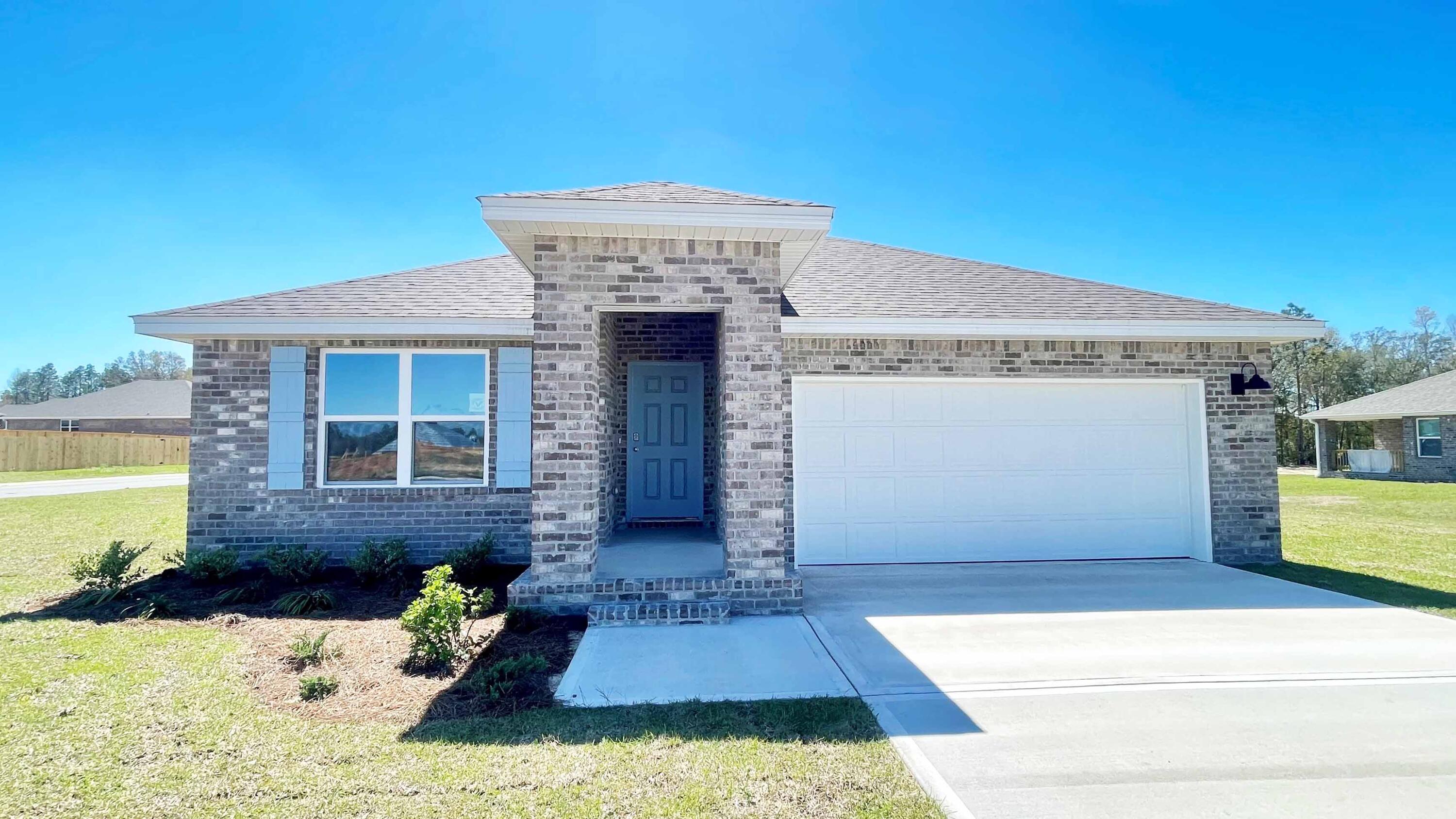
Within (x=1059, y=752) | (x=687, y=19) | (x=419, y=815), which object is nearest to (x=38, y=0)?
(x=687, y=19)

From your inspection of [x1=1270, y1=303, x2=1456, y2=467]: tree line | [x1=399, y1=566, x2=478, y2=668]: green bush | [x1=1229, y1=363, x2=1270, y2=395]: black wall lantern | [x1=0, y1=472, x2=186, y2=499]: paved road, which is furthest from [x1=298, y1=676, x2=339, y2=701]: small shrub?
[x1=1270, y1=303, x2=1456, y2=467]: tree line

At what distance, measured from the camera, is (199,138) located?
10242 mm

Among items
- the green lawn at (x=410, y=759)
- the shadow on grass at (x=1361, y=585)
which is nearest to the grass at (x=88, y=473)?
the green lawn at (x=410, y=759)

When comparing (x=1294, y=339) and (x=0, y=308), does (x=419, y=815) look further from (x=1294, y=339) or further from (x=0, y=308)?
(x=0, y=308)

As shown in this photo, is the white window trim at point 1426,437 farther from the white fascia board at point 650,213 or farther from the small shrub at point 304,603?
the small shrub at point 304,603

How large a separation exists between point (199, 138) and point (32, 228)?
1704cm

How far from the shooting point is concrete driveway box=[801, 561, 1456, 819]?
262 cm

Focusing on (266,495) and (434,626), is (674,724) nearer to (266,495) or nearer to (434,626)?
(434,626)

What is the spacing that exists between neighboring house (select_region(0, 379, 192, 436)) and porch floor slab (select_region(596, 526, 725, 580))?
4195cm

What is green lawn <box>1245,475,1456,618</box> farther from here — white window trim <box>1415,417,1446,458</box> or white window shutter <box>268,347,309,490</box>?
white window shutter <box>268,347,309,490</box>

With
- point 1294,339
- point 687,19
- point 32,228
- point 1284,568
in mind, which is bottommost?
point 1284,568

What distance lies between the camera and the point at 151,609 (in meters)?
5.28

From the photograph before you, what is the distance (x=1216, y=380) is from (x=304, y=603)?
10129 mm

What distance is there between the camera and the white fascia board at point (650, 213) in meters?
4.75
